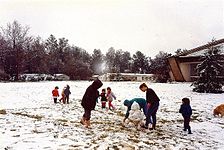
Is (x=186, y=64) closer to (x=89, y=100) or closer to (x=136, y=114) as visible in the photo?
(x=136, y=114)

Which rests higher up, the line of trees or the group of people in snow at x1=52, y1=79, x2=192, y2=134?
the line of trees

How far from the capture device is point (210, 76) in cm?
2441

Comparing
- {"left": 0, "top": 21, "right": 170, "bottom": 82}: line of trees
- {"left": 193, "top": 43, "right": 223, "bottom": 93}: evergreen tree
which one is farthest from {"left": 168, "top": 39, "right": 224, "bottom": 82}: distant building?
{"left": 193, "top": 43, "right": 223, "bottom": 93}: evergreen tree

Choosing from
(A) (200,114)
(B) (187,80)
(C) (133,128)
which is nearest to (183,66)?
(B) (187,80)

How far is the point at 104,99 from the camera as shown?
15742 millimetres

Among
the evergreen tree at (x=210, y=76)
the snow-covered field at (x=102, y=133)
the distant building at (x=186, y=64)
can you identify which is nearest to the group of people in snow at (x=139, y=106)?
the snow-covered field at (x=102, y=133)

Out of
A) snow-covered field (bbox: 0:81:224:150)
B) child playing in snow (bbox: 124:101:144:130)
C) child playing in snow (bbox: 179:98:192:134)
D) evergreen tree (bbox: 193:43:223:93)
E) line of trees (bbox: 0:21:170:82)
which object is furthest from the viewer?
line of trees (bbox: 0:21:170:82)

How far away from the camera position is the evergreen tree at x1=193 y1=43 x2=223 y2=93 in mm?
24438

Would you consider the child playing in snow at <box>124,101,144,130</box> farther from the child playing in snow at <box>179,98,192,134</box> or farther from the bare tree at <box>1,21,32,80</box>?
the bare tree at <box>1,21,32,80</box>

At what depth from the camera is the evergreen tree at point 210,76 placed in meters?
24.4

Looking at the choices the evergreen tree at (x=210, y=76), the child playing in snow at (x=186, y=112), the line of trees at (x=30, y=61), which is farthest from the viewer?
the line of trees at (x=30, y=61)

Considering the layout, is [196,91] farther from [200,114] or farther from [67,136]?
[67,136]

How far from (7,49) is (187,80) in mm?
32043

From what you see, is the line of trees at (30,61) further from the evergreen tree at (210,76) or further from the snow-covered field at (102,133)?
the snow-covered field at (102,133)
